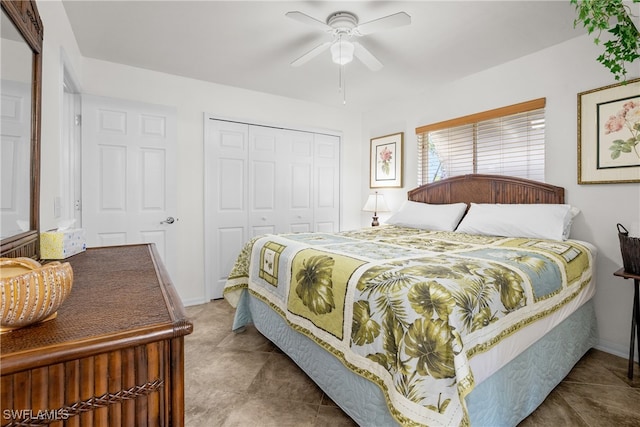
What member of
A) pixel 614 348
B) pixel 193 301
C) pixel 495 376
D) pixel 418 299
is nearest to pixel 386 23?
pixel 418 299

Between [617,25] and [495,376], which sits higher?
[617,25]

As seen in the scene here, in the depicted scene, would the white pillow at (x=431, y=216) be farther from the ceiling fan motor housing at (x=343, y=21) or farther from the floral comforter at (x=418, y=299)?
the ceiling fan motor housing at (x=343, y=21)

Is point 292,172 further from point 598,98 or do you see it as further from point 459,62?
point 598,98

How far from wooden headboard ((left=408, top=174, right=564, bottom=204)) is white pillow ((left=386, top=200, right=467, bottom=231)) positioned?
187 mm

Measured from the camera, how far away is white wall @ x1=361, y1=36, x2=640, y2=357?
2355 mm

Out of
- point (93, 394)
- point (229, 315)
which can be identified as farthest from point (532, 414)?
point (229, 315)

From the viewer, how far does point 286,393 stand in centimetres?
189

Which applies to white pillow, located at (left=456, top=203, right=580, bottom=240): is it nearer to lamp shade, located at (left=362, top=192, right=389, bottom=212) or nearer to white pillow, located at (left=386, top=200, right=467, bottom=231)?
white pillow, located at (left=386, top=200, right=467, bottom=231)

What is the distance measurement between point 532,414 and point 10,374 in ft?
7.23

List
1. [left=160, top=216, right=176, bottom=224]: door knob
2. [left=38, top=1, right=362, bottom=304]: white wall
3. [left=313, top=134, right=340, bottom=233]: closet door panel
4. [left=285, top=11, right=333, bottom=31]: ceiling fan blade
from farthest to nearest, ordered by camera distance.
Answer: [left=313, top=134, right=340, bottom=233]: closet door panel
[left=160, top=216, right=176, bottom=224]: door knob
[left=38, top=1, right=362, bottom=304]: white wall
[left=285, top=11, right=333, bottom=31]: ceiling fan blade

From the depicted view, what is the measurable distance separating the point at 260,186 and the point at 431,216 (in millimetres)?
2093

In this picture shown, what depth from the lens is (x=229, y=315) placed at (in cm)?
319

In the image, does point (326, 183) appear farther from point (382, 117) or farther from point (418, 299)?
point (418, 299)

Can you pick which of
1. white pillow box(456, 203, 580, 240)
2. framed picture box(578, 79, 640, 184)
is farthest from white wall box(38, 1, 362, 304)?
framed picture box(578, 79, 640, 184)
